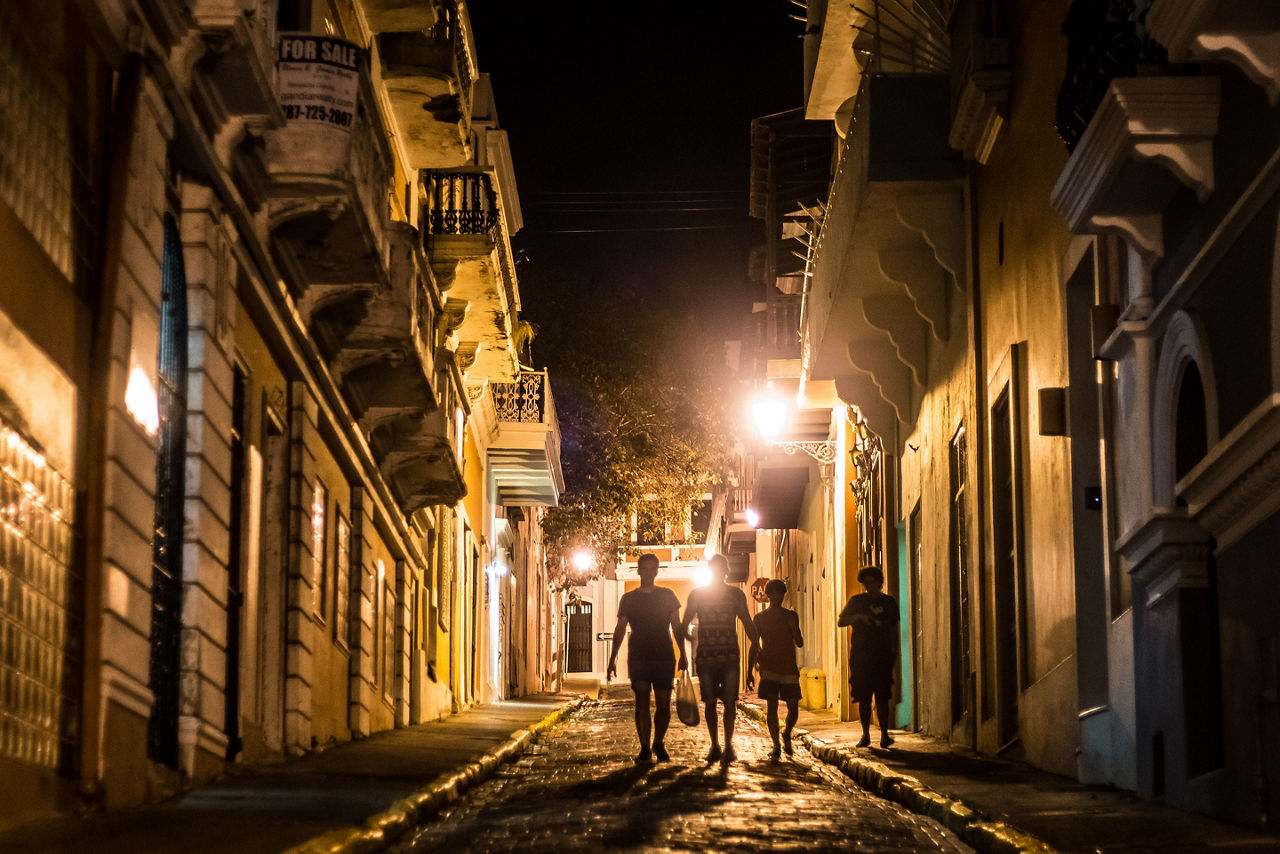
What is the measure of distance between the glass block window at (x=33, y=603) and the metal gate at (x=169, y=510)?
2145 millimetres

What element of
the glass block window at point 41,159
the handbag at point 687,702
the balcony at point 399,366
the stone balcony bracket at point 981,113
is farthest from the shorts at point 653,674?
the glass block window at point 41,159

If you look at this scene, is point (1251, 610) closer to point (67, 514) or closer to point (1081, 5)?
point (1081, 5)

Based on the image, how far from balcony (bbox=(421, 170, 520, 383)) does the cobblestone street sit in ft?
33.3

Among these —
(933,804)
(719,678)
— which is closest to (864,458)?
(719,678)

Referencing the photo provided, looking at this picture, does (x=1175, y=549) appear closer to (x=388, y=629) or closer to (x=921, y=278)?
(x=921, y=278)

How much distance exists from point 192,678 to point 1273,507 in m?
6.58

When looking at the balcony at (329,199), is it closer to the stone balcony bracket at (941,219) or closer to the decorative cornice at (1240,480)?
the stone balcony bracket at (941,219)

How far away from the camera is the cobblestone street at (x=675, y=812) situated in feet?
27.4

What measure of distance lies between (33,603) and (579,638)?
64.0 meters

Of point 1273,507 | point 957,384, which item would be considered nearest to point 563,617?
point 957,384

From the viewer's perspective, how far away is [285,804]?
915cm

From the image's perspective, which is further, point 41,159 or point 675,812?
point 675,812

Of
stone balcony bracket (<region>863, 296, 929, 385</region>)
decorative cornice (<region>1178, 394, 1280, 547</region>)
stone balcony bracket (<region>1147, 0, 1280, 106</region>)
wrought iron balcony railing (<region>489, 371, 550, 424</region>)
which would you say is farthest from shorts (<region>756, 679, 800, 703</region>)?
wrought iron balcony railing (<region>489, 371, 550, 424</region>)

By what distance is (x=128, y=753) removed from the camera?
884cm
